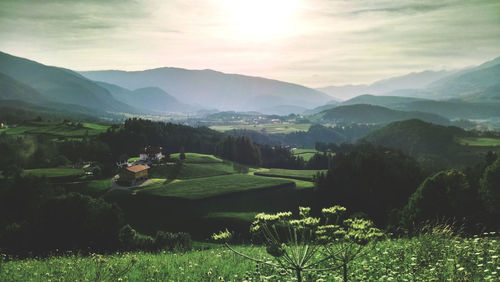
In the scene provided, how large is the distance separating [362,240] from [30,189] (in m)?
92.7

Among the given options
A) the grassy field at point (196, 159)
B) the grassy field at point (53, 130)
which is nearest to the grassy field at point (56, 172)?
the grassy field at point (196, 159)

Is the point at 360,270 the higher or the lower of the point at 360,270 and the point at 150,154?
the higher

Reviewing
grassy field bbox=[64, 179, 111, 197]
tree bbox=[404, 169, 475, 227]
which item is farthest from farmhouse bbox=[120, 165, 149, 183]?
tree bbox=[404, 169, 475, 227]

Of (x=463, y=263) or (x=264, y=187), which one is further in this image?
(x=264, y=187)

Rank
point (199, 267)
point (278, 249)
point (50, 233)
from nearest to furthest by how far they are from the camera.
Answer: point (278, 249), point (199, 267), point (50, 233)

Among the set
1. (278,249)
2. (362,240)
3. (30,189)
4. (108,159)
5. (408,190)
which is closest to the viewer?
(278,249)

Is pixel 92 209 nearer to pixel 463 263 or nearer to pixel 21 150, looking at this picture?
pixel 463 263

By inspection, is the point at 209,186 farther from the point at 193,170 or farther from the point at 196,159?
the point at 196,159

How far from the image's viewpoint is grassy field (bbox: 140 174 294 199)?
91.8 metres

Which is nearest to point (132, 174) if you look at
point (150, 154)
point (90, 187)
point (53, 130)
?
point (90, 187)

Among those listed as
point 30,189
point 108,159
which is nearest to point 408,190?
point 30,189

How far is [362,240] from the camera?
6.71m

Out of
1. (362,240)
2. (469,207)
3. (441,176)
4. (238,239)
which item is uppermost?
(362,240)

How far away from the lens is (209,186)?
102000mm
